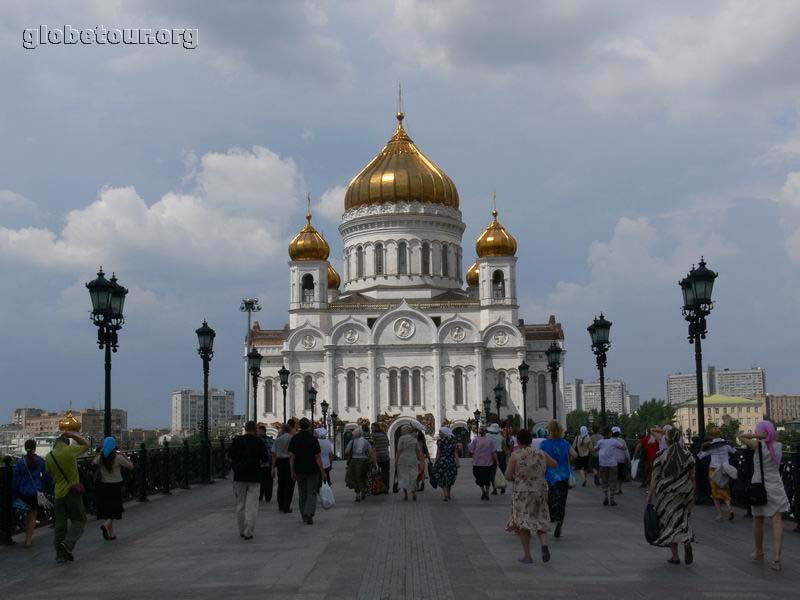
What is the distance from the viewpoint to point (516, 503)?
12.3m

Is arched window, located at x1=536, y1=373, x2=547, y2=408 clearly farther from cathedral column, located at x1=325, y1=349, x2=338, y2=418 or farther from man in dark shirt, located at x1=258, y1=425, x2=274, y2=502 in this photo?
man in dark shirt, located at x1=258, y1=425, x2=274, y2=502

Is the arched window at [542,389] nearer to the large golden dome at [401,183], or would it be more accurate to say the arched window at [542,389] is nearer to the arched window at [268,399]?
the large golden dome at [401,183]

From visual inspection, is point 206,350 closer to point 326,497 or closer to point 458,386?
point 326,497

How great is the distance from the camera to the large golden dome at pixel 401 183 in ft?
238

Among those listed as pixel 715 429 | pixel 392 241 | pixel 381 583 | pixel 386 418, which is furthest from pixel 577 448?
pixel 392 241

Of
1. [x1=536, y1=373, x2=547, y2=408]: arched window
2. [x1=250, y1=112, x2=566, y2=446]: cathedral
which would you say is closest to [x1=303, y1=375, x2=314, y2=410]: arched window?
[x1=250, y1=112, x2=566, y2=446]: cathedral

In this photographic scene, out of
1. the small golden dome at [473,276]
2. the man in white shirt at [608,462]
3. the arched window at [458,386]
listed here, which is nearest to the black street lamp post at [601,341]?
the man in white shirt at [608,462]

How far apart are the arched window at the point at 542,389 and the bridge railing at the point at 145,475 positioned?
40.3 metres

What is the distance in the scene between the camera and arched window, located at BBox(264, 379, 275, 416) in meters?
69.4

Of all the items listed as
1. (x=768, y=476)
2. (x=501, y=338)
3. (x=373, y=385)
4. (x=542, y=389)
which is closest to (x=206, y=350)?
(x=768, y=476)

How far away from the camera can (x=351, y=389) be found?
222 feet

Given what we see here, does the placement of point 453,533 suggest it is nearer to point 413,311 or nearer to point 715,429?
point 715,429

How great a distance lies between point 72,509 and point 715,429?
34.3 ft

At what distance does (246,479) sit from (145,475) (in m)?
7.32
